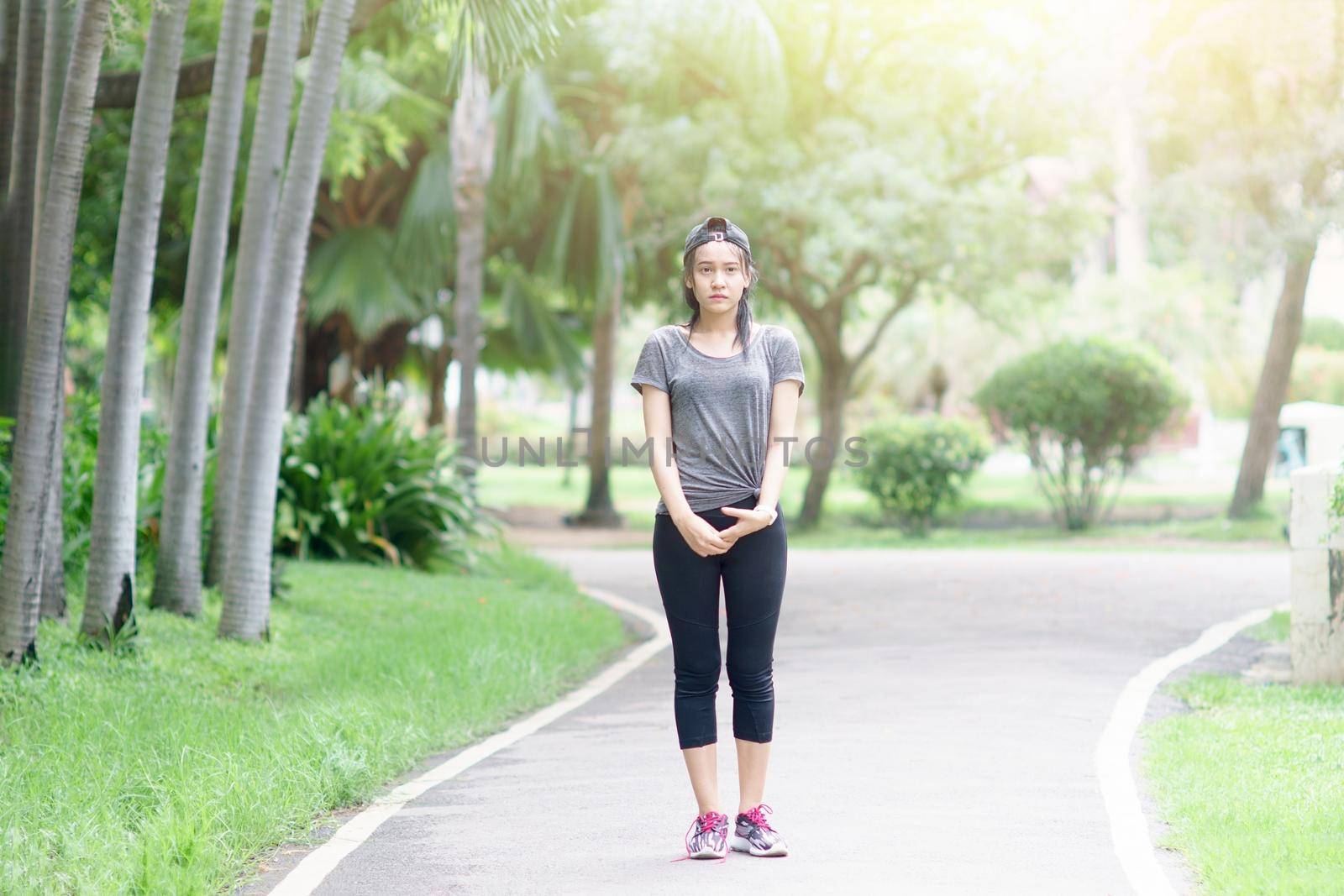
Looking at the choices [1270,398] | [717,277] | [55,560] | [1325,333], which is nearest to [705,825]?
[717,277]

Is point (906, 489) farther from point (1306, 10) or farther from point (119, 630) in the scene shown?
point (119, 630)

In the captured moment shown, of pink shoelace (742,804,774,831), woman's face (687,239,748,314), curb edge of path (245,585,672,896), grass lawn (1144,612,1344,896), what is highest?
woman's face (687,239,748,314)

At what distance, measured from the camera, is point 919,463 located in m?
22.3

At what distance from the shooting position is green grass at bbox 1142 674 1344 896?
4.71 metres

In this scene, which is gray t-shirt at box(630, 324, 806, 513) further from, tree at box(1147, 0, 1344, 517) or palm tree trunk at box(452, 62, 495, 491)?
tree at box(1147, 0, 1344, 517)

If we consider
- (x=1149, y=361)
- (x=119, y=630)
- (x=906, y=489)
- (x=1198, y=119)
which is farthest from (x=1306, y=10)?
(x=119, y=630)

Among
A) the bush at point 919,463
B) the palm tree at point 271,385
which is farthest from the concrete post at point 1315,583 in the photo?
the bush at point 919,463

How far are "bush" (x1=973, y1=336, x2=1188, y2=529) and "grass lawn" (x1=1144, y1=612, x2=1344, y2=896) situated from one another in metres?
13.6

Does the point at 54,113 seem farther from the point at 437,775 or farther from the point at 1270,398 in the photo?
Answer: the point at 1270,398

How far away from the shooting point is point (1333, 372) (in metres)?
46.1

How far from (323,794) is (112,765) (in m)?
0.78

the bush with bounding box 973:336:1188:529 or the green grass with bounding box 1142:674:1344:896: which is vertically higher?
the bush with bounding box 973:336:1188:529

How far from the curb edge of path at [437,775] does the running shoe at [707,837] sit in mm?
1149

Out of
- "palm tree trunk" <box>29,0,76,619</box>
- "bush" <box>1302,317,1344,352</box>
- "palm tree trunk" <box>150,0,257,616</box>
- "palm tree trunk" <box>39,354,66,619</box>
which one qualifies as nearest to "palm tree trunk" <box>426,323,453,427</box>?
"palm tree trunk" <box>150,0,257,616</box>
